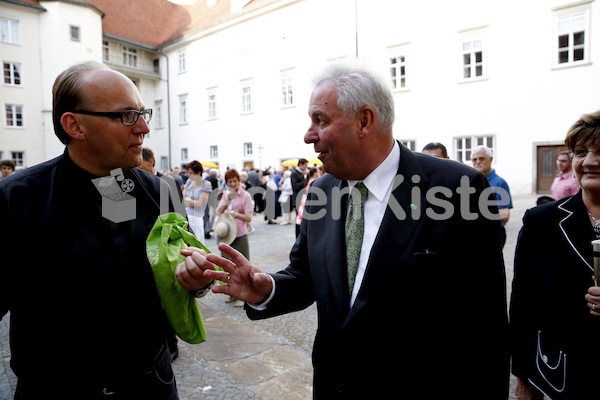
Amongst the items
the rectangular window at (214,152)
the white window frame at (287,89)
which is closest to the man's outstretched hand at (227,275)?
the white window frame at (287,89)

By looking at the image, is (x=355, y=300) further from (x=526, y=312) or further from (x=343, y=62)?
(x=526, y=312)

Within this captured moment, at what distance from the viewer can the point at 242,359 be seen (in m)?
3.91

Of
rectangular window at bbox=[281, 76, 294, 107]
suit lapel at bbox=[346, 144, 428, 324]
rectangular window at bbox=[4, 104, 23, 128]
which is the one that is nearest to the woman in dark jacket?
suit lapel at bbox=[346, 144, 428, 324]

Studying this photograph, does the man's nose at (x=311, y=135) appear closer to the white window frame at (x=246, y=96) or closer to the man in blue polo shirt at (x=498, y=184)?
the man in blue polo shirt at (x=498, y=184)

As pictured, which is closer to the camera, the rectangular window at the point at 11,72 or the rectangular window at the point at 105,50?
the rectangular window at the point at 11,72

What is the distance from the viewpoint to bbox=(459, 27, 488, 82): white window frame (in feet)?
60.3

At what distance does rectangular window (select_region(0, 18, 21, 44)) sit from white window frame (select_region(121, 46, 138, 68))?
7989mm

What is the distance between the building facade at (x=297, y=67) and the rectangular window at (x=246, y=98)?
89mm

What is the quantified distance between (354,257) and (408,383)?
510 mm

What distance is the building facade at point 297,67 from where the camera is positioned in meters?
17.2

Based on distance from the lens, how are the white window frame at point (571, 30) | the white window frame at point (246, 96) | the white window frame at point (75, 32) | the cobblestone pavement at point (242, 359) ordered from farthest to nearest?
the white window frame at point (75, 32), the white window frame at point (246, 96), the white window frame at point (571, 30), the cobblestone pavement at point (242, 359)

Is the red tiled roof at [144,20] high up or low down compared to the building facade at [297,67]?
up

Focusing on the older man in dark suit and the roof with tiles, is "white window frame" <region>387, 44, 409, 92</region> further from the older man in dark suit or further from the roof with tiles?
the older man in dark suit

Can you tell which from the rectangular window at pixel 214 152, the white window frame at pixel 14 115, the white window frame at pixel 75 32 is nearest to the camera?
the white window frame at pixel 14 115
